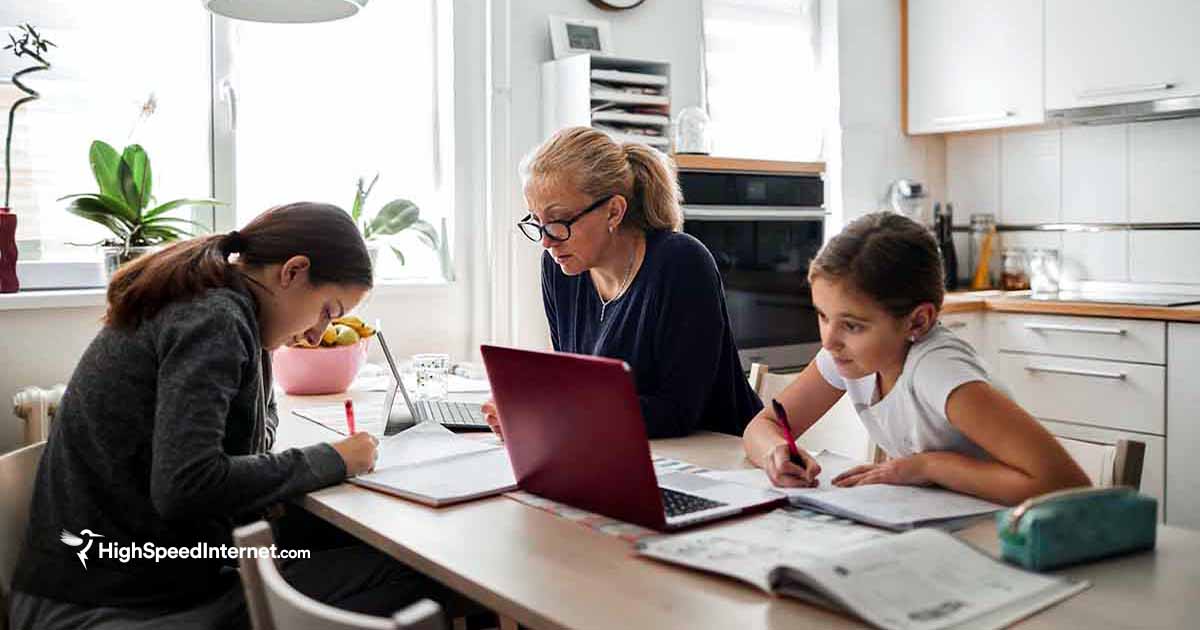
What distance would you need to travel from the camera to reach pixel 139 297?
1.52 meters

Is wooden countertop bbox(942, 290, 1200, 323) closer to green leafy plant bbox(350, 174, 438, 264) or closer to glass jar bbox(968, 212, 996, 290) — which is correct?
glass jar bbox(968, 212, 996, 290)

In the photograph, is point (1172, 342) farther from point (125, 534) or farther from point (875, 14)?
point (125, 534)

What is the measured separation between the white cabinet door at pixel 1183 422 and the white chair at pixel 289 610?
2980 mm

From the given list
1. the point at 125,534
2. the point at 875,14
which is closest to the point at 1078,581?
the point at 125,534

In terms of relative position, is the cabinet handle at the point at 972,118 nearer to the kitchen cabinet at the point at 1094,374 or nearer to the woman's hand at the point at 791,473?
the kitchen cabinet at the point at 1094,374

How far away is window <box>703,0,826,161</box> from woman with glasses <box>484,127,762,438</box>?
1.79m

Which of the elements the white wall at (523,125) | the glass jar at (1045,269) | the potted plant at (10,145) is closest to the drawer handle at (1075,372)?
the glass jar at (1045,269)

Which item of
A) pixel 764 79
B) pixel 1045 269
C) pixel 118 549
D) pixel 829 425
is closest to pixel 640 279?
pixel 829 425

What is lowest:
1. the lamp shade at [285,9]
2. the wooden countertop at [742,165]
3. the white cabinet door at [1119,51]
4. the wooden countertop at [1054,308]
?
the wooden countertop at [1054,308]

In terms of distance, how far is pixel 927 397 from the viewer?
1521mm

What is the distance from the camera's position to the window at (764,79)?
398 centimetres

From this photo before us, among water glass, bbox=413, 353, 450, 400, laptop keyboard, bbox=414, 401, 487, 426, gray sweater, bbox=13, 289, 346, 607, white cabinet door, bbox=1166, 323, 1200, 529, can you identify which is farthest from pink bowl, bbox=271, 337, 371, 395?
white cabinet door, bbox=1166, 323, 1200, 529

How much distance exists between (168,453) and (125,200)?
1.45 metres

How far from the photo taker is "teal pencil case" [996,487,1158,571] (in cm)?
111
